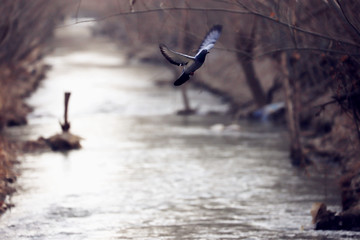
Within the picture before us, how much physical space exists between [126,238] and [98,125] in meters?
14.5

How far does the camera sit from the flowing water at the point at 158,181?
12.1 m

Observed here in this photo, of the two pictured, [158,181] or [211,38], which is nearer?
[211,38]

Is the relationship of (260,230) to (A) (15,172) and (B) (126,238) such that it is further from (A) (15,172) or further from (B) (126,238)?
(A) (15,172)

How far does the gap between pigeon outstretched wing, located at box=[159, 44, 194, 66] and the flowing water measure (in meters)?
4.33

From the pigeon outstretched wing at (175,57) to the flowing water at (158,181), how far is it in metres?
4.33

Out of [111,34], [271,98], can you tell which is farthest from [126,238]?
[111,34]

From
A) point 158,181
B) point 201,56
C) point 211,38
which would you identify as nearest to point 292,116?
point 158,181

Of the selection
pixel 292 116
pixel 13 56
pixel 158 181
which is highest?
pixel 13 56

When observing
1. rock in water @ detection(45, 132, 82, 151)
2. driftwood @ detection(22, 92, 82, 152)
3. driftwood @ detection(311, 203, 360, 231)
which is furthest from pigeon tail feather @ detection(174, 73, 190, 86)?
rock in water @ detection(45, 132, 82, 151)

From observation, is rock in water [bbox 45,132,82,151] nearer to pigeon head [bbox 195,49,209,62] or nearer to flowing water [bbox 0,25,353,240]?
flowing water [bbox 0,25,353,240]

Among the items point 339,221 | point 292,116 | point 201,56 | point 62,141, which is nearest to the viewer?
point 201,56

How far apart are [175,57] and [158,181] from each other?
865 cm

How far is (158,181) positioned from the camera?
16359 mm

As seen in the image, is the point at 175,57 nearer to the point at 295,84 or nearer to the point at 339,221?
the point at 339,221
